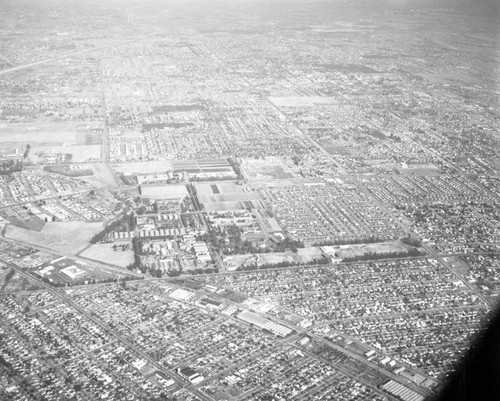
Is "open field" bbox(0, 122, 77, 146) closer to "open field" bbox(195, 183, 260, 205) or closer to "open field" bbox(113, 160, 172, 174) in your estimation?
"open field" bbox(113, 160, 172, 174)

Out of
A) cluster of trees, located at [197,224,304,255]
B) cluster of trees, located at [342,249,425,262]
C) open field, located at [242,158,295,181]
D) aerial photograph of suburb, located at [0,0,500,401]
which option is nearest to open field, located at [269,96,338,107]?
aerial photograph of suburb, located at [0,0,500,401]

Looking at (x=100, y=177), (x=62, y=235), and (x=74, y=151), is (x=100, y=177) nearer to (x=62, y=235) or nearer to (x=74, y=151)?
(x=74, y=151)

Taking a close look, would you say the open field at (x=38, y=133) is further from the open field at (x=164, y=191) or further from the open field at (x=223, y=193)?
the open field at (x=223, y=193)

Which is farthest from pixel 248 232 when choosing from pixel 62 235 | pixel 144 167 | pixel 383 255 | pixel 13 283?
pixel 144 167

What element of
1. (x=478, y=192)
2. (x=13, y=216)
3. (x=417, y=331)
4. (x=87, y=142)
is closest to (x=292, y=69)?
(x=87, y=142)

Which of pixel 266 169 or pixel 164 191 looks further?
pixel 266 169

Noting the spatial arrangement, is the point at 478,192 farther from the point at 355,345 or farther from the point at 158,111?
the point at 158,111

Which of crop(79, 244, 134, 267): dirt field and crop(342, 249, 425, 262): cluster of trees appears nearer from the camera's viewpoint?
crop(79, 244, 134, 267): dirt field
